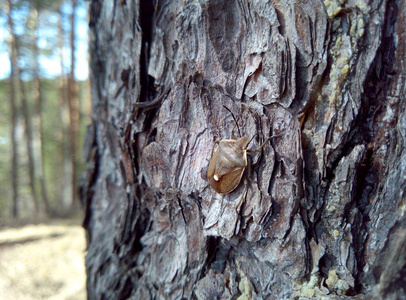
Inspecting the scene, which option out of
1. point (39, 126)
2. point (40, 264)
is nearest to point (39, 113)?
point (39, 126)

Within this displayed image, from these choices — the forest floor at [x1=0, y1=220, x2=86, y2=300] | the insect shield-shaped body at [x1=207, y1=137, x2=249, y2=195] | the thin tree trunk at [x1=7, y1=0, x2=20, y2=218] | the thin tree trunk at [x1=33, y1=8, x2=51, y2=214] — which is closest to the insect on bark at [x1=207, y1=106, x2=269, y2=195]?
the insect shield-shaped body at [x1=207, y1=137, x2=249, y2=195]

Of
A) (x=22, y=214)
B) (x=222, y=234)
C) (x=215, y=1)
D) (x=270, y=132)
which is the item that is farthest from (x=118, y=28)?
(x=22, y=214)

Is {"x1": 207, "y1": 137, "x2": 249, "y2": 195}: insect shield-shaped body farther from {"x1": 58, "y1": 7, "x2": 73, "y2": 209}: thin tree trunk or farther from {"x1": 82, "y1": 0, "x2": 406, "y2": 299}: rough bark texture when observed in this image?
{"x1": 58, "y1": 7, "x2": 73, "y2": 209}: thin tree trunk

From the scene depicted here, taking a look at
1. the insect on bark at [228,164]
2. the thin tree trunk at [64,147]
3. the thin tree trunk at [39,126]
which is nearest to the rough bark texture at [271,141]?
the insect on bark at [228,164]

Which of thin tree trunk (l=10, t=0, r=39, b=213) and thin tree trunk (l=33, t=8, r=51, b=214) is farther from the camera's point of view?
thin tree trunk (l=10, t=0, r=39, b=213)

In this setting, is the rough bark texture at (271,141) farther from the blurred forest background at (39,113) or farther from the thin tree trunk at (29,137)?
the thin tree trunk at (29,137)

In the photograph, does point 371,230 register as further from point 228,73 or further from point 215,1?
point 215,1
